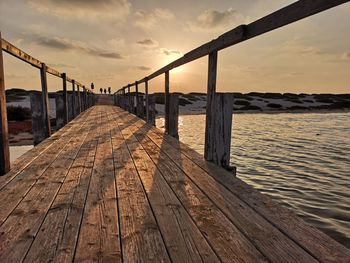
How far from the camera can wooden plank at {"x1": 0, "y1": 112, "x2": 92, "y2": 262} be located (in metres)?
1.61

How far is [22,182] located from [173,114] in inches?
137

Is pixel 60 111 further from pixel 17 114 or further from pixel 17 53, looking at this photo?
pixel 17 114

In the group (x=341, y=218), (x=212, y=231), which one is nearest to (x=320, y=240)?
(x=212, y=231)

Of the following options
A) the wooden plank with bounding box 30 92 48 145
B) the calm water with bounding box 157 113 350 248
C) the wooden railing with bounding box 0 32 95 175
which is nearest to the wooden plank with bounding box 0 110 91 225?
the wooden railing with bounding box 0 32 95 175

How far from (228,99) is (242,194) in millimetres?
1291

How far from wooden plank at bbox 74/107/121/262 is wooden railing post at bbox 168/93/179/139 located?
286 cm

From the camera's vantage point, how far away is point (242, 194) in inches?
97.9

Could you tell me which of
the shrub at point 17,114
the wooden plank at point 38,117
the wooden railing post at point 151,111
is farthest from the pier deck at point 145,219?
the shrub at point 17,114

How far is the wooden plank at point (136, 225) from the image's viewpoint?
1.56 metres

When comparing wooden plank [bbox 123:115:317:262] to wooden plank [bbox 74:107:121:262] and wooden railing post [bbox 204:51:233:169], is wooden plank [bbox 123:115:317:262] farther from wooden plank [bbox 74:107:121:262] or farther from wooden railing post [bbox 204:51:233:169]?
wooden plank [bbox 74:107:121:262]

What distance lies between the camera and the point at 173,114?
5.88 meters

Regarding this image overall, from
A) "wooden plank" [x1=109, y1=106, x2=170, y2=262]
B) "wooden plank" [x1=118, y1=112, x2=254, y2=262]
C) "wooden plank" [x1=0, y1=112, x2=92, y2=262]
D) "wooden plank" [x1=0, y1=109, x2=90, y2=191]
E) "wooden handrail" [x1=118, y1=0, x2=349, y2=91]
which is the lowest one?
"wooden plank" [x1=0, y1=109, x2=90, y2=191]

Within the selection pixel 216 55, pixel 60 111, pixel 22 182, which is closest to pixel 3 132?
pixel 22 182

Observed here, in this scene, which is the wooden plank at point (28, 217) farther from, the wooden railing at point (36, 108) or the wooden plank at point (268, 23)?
the wooden plank at point (268, 23)
